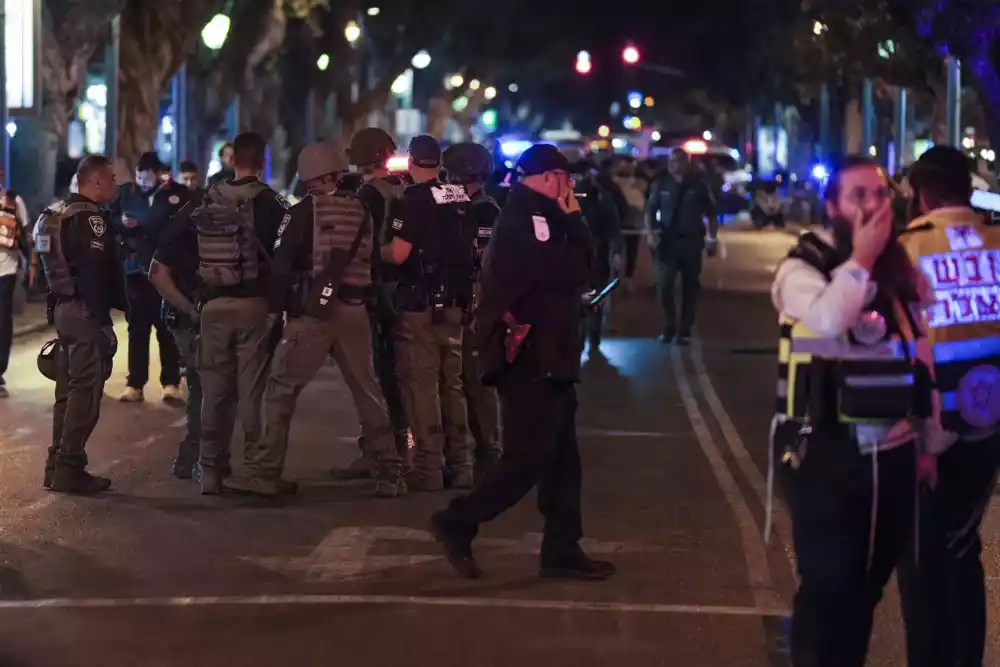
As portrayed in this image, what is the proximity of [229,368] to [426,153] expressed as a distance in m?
1.62

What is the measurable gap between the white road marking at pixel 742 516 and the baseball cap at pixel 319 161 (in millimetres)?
2860

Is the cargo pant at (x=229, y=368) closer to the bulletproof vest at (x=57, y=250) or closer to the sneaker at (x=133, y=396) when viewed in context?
the bulletproof vest at (x=57, y=250)

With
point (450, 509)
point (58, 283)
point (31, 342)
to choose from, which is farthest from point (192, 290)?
point (31, 342)

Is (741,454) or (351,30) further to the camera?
(351,30)

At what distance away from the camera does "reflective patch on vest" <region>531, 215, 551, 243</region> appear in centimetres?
748

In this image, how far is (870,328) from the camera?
16.9 ft

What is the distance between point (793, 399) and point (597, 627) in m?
2.06

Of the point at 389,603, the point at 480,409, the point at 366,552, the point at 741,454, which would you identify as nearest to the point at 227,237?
the point at 480,409

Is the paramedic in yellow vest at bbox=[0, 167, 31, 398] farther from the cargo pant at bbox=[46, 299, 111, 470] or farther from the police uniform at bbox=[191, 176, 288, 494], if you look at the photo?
the police uniform at bbox=[191, 176, 288, 494]

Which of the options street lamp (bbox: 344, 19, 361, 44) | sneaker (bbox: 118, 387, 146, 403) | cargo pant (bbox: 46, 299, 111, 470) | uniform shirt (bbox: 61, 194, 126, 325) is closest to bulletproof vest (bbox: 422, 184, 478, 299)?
uniform shirt (bbox: 61, 194, 126, 325)

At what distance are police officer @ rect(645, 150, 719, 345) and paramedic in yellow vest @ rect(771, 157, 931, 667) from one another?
503 inches

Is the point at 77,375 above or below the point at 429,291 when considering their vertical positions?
below

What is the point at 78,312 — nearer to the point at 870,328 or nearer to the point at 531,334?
the point at 531,334

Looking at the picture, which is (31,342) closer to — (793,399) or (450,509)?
(450,509)
